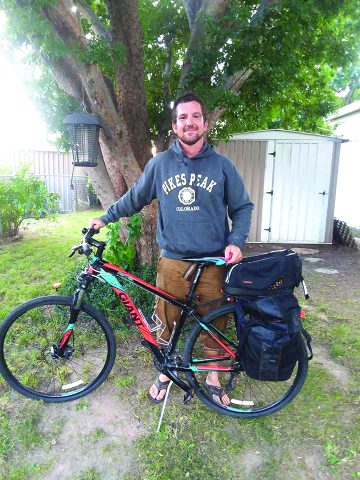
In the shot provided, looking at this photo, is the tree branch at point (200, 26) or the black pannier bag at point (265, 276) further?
the tree branch at point (200, 26)

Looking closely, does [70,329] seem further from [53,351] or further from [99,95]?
[99,95]

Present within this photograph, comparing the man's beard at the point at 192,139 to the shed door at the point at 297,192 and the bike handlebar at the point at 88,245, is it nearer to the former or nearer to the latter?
the bike handlebar at the point at 88,245

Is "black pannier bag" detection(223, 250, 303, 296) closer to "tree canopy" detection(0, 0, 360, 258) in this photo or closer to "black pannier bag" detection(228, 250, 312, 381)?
"black pannier bag" detection(228, 250, 312, 381)

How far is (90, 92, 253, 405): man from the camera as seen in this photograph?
7.27 ft

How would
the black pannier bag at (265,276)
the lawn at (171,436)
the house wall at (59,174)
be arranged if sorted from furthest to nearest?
the house wall at (59,174)
the black pannier bag at (265,276)
the lawn at (171,436)

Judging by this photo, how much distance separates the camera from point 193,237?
2271 mm

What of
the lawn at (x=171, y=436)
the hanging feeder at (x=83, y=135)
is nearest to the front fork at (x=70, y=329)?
the lawn at (x=171, y=436)

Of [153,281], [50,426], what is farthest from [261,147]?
[50,426]

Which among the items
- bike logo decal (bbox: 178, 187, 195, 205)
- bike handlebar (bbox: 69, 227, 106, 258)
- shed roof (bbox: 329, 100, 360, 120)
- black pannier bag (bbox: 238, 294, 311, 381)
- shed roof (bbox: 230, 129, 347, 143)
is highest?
shed roof (bbox: 329, 100, 360, 120)

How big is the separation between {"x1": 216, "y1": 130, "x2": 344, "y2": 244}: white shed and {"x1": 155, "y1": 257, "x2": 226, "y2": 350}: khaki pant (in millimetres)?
5540

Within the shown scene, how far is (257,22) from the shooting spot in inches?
130

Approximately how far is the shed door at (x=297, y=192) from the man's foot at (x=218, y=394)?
5682 mm

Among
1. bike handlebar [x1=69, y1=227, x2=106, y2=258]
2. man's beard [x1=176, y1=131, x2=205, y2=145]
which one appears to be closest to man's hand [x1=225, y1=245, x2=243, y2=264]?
man's beard [x1=176, y1=131, x2=205, y2=145]

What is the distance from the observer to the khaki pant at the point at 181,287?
2.39m
